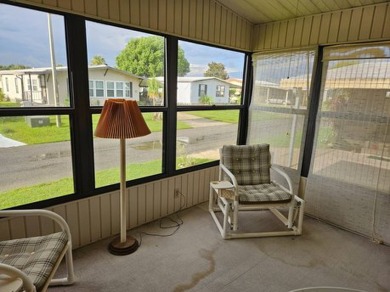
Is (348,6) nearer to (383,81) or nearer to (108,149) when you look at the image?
(383,81)

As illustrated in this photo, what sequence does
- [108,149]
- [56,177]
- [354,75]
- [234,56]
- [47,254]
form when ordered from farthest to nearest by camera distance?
1. [234,56]
2. [354,75]
3. [108,149]
4. [56,177]
5. [47,254]

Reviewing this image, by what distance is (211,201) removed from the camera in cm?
299

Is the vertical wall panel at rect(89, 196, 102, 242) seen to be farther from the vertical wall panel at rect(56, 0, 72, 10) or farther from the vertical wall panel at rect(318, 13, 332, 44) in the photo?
the vertical wall panel at rect(318, 13, 332, 44)

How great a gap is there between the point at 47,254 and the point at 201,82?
2287mm

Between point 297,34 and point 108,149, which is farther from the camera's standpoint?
point 297,34

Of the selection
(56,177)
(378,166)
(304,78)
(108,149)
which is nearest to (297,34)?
(304,78)

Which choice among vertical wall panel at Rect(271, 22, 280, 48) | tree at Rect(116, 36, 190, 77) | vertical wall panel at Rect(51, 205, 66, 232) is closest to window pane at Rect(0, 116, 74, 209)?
vertical wall panel at Rect(51, 205, 66, 232)

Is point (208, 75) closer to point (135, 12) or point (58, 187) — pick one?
point (135, 12)

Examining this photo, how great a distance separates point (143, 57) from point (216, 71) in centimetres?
104

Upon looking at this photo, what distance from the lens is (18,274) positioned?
1192mm

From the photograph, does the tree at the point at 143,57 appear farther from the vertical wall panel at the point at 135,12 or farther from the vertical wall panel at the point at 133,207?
the vertical wall panel at the point at 133,207

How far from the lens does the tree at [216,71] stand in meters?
3.04

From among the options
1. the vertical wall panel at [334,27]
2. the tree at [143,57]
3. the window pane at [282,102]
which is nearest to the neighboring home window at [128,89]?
the tree at [143,57]

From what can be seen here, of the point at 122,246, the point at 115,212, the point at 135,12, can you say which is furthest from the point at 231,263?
the point at 135,12
